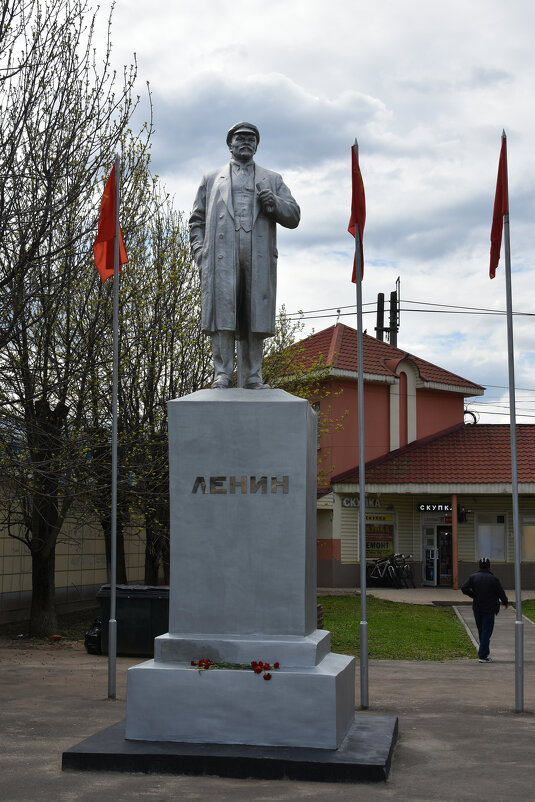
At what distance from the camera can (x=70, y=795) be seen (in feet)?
21.0

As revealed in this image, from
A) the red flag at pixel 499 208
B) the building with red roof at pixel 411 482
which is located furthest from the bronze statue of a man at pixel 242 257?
the building with red roof at pixel 411 482

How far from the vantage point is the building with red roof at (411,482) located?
32125 mm

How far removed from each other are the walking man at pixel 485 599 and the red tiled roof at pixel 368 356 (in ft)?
59.7

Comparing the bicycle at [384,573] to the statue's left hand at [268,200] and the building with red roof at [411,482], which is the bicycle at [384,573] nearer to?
the building with red roof at [411,482]

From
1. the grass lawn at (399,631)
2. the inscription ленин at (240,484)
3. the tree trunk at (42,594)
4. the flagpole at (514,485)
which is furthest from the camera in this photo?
the tree trunk at (42,594)

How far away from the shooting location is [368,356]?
35719 millimetres

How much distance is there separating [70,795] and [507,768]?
10.8ft

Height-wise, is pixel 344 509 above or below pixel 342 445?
below

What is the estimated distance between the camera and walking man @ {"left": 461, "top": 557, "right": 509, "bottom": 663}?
49.0 feet

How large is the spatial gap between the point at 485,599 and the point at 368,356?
69.7ft

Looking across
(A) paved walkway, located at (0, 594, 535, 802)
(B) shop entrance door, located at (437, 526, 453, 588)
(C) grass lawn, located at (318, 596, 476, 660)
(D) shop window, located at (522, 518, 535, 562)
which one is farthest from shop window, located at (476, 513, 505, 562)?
(A) paved walkway, located at (0, 594, 535, 802)

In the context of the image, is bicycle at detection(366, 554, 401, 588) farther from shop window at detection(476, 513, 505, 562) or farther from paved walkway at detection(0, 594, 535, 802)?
paved walkway at detection(0, 594, 535, 802)

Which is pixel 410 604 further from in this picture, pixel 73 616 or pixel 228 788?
pixel 228 788

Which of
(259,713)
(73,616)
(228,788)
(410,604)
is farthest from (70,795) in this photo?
(410,604)
